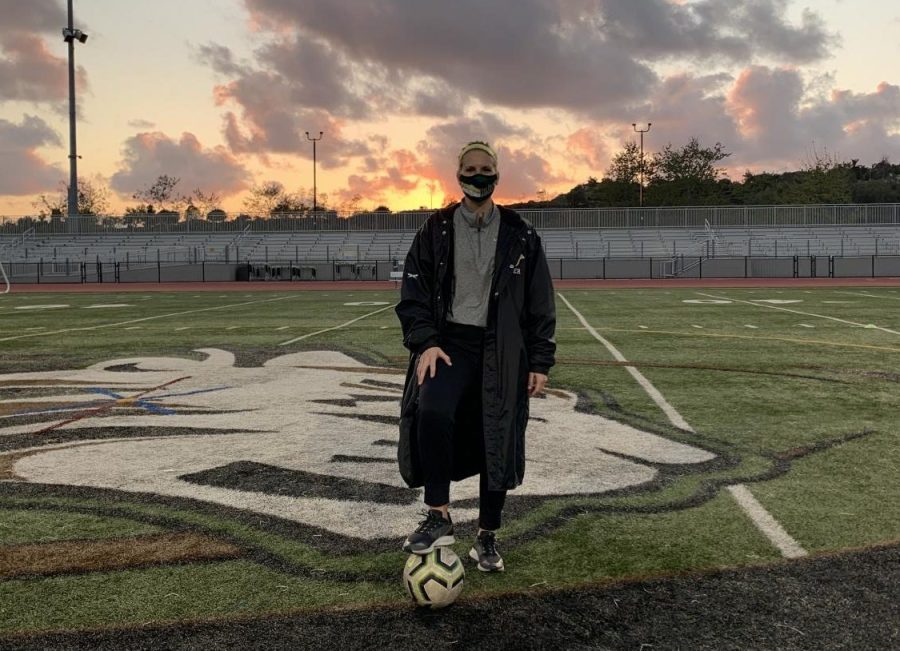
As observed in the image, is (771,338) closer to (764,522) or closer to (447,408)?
(764,522)

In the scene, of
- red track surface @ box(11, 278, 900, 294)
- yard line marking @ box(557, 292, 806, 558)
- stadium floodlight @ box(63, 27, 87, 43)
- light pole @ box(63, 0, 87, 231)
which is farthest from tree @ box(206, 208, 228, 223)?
yard line marking @ box(557, 292, 806, 558)

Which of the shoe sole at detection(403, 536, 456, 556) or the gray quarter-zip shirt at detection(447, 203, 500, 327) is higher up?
the gray quarter-zip shirt at detection(447, 203, 500, 327)

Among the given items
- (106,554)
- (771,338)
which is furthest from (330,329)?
(106,554)

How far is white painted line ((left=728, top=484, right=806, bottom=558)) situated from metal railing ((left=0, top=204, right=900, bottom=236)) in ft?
166

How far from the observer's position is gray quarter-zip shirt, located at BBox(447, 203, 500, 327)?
3.54 metres

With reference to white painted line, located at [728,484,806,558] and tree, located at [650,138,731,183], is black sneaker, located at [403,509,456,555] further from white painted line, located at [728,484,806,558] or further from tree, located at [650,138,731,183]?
tree, located at [650,138,731,183]

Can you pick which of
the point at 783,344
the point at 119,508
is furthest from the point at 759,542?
the point at 783,344

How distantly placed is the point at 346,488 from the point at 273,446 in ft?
4.24

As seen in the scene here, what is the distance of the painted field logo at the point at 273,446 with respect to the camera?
15.5 feet

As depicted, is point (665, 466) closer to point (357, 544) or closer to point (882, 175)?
point (357, 544)

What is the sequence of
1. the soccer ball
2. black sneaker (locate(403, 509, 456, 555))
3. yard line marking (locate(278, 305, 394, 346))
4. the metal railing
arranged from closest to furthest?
the soccer ball, black sneaker (locate(403, 509, 456, 555)), yard line marking (locate(278, 305, 394, 346)), the metal railing

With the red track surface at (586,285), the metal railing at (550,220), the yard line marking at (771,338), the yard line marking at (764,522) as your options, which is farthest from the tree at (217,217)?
the yard line marking at (764,522)

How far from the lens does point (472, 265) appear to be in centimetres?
358

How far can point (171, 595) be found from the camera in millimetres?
3332
